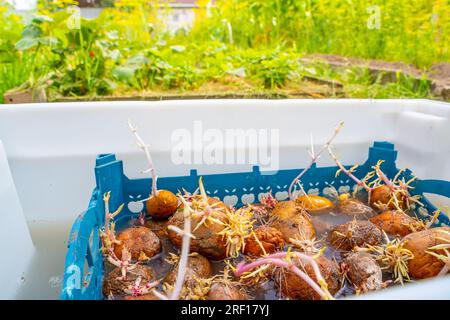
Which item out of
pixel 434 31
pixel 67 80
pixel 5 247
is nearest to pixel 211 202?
pixel 5 247

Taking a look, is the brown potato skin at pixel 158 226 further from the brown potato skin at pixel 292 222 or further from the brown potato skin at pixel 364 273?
the brown potato skin at pixel 364 273

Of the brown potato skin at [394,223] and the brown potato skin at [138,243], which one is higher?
the brown potato skin at [138,243]

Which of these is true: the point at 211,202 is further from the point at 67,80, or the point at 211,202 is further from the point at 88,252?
the point at 67,80

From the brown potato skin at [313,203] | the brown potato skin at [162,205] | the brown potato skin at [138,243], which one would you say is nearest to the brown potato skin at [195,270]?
the brown potato skin at [138,243]

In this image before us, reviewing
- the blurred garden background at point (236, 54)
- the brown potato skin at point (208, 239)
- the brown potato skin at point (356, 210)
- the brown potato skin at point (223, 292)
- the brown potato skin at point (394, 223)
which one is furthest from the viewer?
the blurred garden background at point (236, 54)

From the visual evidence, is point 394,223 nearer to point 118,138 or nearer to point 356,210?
point 356,210
